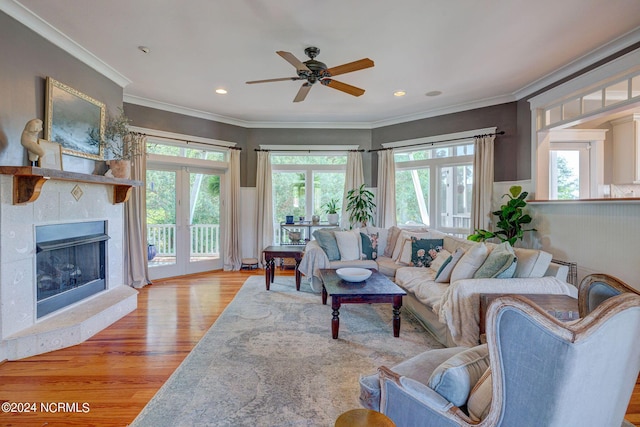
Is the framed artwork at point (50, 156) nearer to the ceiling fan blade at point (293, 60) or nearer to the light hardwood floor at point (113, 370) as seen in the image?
the light hardwood floor at point (113, 370)

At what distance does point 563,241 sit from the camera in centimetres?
379

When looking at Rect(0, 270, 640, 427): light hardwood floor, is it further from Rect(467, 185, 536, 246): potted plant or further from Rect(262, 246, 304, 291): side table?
Rect(467, 185, 536, 246): potted plant

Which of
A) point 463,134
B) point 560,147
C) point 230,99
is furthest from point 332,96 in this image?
point 560,147

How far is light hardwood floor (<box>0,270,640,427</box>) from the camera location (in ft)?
6.30

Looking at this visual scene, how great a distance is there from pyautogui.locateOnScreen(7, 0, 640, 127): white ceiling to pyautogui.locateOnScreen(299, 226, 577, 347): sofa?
214cm

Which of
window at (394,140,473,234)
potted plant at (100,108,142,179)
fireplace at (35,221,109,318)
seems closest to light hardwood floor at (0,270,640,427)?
fireplace at (35,221,109,318)

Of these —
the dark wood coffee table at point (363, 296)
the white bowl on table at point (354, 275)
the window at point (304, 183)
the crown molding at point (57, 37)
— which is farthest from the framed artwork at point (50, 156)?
the window at point (304, 183)

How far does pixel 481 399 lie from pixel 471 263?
204 cm

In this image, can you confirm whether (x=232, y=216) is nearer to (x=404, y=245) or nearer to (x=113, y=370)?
(x=404, y=245)

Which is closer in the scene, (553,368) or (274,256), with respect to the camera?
(553,368)

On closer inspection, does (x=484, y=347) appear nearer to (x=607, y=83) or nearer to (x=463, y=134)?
(x=607, y=83)

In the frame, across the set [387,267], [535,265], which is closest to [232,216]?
[387,267]

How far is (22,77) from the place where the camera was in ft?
9.11

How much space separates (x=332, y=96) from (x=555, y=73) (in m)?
2.98
